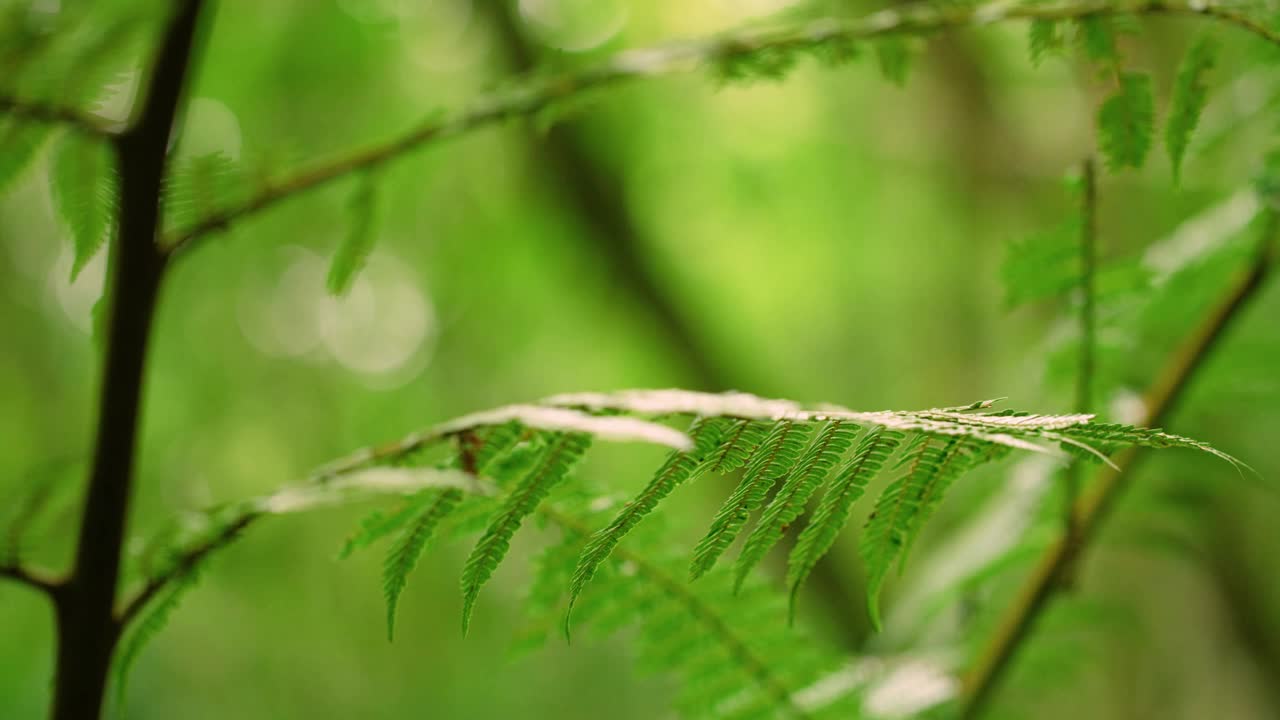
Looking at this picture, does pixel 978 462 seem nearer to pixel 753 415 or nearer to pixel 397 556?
pixel 753 415

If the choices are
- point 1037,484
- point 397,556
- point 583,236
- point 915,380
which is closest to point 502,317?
point 583,236

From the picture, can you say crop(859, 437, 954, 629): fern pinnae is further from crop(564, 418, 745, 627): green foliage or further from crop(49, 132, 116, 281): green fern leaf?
crop(49, 132, 116, 281): green fern leaf

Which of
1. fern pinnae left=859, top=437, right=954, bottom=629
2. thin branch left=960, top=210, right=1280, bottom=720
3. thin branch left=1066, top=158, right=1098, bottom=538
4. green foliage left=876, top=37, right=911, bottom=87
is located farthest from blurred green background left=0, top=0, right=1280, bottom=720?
fern pinnae left=859, top=437, right=954, bottom=629

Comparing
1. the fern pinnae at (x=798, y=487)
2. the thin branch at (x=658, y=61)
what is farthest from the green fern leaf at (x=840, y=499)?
the thin branch at (x=658, y=61)

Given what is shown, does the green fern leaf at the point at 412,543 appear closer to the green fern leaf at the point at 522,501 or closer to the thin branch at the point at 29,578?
the green fern leaf at the point at 522,501

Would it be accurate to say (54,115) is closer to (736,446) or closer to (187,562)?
(187,562)
